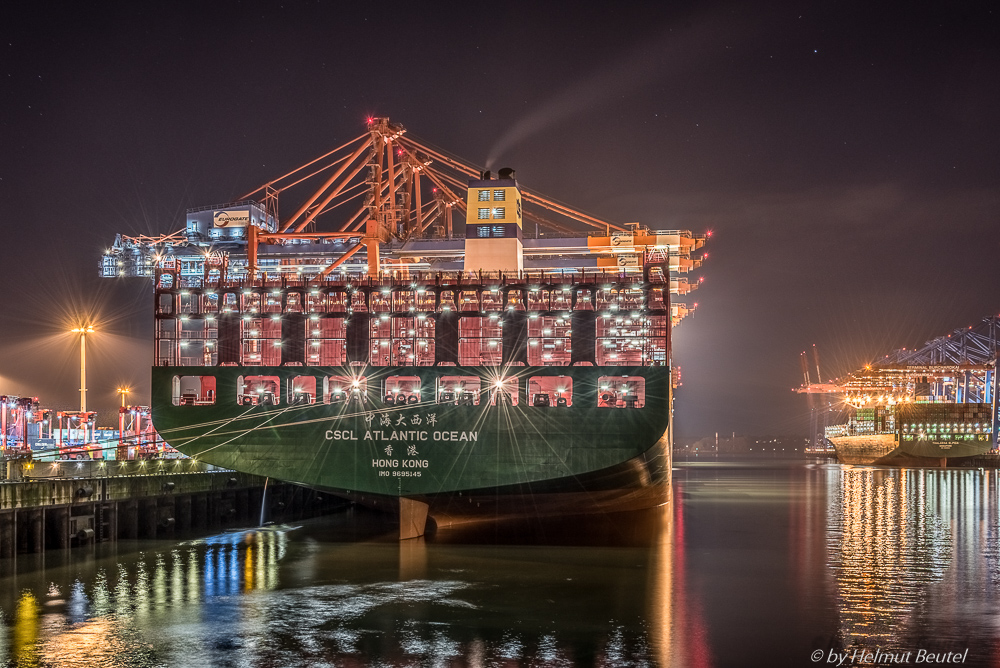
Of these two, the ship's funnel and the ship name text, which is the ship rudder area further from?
the ship's funnel

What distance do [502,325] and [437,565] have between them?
818 cm

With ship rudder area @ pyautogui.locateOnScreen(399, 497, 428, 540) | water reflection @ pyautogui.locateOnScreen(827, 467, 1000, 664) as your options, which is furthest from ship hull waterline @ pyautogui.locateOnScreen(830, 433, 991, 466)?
ship rudder area @ pyautogui.locateOnScreen(399, 497, 428, 540)

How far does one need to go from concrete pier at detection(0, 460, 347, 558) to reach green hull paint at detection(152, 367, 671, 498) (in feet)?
13.4

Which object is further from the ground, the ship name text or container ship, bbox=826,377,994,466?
the ship name text

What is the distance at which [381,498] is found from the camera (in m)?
32.2

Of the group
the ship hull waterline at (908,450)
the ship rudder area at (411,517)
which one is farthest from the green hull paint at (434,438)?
the ship hull waterline at (908,450)

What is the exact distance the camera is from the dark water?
61.2ft

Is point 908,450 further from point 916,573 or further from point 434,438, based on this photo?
point 434,438

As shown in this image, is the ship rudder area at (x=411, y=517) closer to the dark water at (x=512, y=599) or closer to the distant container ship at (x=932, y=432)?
the dark water at (x=512, y=599)

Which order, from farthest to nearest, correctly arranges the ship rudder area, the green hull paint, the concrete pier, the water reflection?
1. the ship rudder area
2. the green hull paint
3. the concrete pier
4. the water reflection

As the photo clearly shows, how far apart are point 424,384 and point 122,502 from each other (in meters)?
11.5

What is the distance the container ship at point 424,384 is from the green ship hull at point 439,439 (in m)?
0.04

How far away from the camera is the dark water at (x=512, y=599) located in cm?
1866

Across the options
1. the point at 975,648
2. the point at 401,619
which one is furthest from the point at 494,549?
the point at 975,648
